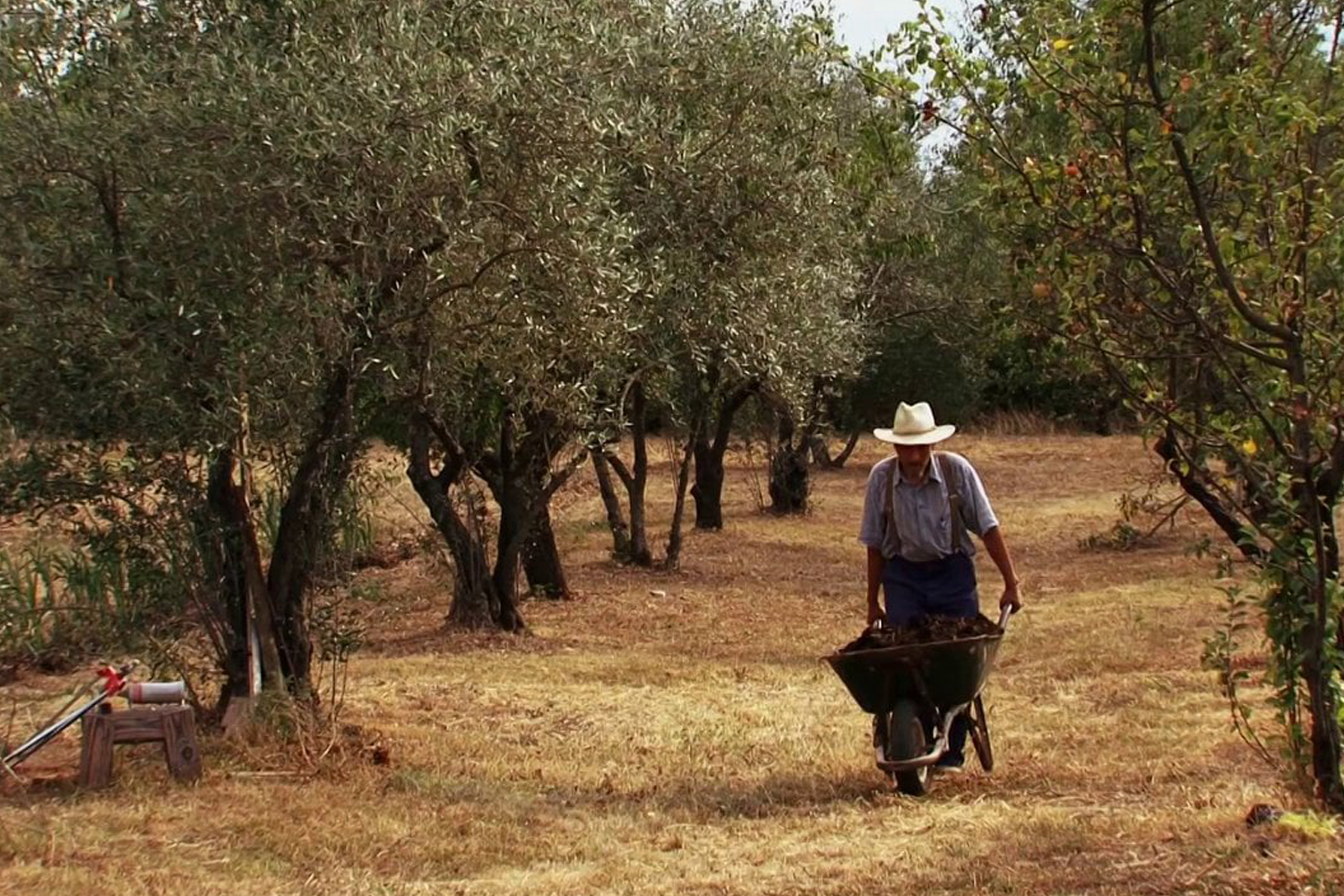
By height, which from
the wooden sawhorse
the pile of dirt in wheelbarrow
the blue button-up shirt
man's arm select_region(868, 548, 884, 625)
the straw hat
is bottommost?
the wooden sawhorse

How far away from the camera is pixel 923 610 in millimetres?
8297

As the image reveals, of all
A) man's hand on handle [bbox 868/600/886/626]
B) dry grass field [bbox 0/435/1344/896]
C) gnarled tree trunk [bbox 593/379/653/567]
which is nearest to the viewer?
dry grass field [bbox 0/435/1344/896]

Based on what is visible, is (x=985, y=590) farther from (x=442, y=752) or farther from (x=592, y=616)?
(x=442, y=752)

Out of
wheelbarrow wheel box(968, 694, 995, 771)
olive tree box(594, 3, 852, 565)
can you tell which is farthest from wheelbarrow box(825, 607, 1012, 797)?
olive tree box(594, 3, 852, 565)

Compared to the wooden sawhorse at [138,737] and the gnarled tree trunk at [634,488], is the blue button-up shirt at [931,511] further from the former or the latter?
the gnarled tree trunk at [634,488]

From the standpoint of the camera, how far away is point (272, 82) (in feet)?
24.9

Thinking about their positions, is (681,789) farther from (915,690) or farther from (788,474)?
(788,474)

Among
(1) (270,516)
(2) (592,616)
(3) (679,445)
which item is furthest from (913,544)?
(3) (679,445)

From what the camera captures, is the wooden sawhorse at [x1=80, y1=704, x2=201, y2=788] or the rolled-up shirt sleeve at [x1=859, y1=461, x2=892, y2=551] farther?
the rolled-up shirt sleeve at [x1=859, y1=461, x2=892, y2=551]

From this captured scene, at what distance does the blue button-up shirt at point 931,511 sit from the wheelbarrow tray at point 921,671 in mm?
551

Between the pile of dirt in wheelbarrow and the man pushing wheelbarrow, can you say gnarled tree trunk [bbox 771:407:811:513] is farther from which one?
the pile of dirt in wheelbarrow

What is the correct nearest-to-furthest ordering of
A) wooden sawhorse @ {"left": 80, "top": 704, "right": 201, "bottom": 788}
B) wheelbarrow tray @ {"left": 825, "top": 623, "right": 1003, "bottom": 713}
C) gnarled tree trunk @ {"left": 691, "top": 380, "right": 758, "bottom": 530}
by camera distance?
wheelbarrow tray @ {"left": 825, "top": 623, "right": 1003, "bottom": 713}
wooden sawhorse @ {"left": 80, "top": 704, "right": 201, "bottom": 788}
gnarled tree trunk @ {"left": 691, "top": 380, "right": 758, "bottom": 530}

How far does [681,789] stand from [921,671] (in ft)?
5.26

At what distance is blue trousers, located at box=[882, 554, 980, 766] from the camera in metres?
8.23
